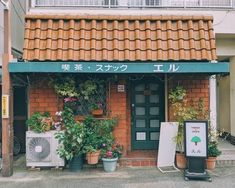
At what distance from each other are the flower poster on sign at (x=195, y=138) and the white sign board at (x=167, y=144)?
0.89 meters

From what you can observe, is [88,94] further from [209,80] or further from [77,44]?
[209,80]

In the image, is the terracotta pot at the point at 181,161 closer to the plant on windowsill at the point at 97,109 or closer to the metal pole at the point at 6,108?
the plant on windowsill at the point at 97,109

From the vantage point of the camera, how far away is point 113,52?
859cm

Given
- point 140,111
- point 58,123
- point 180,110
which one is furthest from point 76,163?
point 180,110

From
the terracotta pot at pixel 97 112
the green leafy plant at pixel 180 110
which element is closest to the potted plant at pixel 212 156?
the green leafy plant at pixel 180 110

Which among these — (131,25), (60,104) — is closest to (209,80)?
(131,25)

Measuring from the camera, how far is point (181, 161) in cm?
866

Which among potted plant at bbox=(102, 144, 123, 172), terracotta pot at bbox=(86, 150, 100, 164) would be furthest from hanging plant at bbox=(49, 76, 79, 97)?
potted plant at bbox=(102, 144, 123, 172)

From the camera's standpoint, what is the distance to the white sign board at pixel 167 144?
28.7ft

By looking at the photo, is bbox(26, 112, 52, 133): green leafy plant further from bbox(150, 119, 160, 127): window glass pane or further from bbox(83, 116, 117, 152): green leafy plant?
bbox(150, 119, 160, 127): window glass pane

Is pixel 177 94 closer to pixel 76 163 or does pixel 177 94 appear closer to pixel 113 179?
pixel 113 179

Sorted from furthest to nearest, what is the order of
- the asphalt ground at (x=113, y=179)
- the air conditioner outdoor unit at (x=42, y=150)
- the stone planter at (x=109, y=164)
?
the air conditioner outdoor unit at (x=42, y=150) → the stone planter at (x=109, y=164) → the asphalt ground at (x=113, y=179)

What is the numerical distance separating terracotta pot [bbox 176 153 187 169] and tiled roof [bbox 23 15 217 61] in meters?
2.64

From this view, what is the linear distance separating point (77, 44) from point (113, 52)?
106 centimetres
